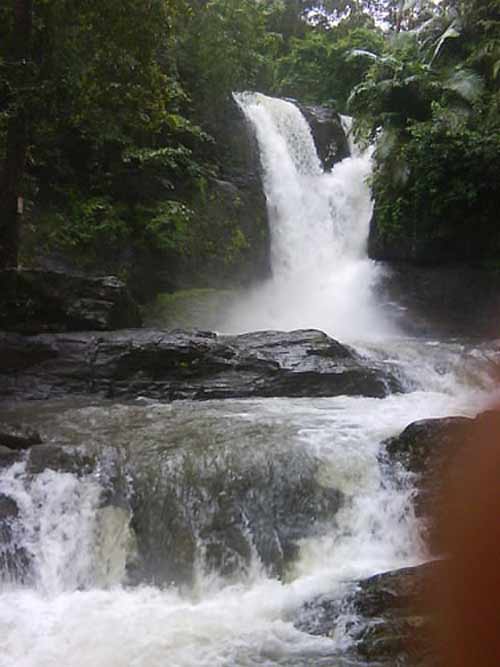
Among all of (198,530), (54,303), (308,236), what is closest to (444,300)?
(308,236)

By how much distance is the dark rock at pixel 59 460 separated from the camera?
6.13 meters

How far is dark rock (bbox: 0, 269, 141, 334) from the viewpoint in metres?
9.56

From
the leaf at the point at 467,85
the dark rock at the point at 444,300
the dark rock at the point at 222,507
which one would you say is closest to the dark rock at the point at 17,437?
the dark rock at the point at 222,507

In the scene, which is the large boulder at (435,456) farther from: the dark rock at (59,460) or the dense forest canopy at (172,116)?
the dense forest canopy at (172,116)

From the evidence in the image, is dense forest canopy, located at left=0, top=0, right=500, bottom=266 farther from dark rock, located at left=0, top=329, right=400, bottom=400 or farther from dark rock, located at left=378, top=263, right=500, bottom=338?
dark rock, located at left=0, top=329, right=400, bottom=400

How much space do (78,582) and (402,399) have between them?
16.0ft

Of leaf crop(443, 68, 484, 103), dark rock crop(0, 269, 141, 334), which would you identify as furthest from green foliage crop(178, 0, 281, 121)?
dark rock crop(0, 269, 141, 334)

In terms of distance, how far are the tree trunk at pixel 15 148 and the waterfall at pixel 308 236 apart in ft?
17.8

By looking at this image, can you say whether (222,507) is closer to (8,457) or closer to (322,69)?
(8,457)

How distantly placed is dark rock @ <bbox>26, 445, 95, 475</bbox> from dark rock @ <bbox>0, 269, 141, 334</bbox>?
370 centimetres

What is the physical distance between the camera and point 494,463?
20.0ft

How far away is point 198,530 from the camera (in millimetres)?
5797

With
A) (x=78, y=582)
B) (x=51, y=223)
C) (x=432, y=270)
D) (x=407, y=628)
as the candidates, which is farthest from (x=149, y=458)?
(x=432, y=270)

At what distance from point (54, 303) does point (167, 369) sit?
2180mm
